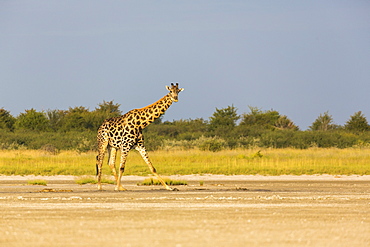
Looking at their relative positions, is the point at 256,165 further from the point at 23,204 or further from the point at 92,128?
the point at 92,128

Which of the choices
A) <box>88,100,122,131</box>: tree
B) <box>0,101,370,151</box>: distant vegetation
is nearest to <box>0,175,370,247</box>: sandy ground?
<box>0,101,370,151</box>: distant vegetation

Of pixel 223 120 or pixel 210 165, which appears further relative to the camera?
pixel 223 120

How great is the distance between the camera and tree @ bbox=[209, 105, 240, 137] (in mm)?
62406

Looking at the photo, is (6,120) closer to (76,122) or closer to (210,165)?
(76,122)

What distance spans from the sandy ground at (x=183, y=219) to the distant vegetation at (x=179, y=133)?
29.2 meters

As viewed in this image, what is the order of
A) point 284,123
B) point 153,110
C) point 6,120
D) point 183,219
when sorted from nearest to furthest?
1. point 183,219
2. point 153,110
3. point 6,120
4. point 284,123

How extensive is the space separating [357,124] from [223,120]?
11.5 m

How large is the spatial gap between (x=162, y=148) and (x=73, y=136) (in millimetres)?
8615

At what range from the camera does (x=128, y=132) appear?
20328mm

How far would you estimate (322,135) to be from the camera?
56.7 metres

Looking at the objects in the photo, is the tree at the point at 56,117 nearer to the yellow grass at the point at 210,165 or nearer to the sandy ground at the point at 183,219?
the yellow grass at the point at 210,165

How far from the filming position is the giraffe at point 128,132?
20.3 meters

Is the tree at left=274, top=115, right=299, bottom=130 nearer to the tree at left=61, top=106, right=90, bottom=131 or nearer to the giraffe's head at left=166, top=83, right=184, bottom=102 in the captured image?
the tree at left=61, top=106, right=90, bottom=131

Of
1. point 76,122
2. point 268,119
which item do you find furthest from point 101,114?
point 268,119
